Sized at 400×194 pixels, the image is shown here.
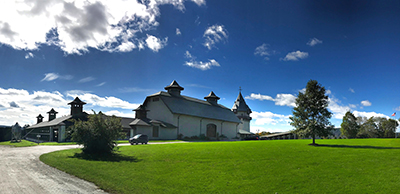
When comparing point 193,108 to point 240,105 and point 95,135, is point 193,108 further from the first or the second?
point 95,135

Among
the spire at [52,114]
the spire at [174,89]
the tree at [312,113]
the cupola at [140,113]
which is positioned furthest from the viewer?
the spire at [52,114]

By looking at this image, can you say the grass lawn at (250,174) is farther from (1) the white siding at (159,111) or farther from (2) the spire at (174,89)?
(2) the spire at (174,89)

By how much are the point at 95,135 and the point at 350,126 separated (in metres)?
71.9

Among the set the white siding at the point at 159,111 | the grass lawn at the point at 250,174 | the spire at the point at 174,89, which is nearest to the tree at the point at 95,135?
the grass lawn at the point at 250,174

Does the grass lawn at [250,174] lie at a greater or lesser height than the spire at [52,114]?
lesser

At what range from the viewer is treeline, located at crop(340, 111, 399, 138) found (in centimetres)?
6925

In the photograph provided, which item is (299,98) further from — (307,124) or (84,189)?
(84,189)

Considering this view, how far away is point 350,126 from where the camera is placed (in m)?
69.7

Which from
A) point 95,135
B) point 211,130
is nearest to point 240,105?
point 211,130

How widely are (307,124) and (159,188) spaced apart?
20373 mm

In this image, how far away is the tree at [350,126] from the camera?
69.2m

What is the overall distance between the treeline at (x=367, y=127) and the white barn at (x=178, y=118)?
33167 millimetres

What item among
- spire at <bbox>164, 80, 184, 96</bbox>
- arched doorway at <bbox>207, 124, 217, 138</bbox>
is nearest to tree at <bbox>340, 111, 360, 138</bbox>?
arched doorway at <bbox>207, 124, 217, 138</bbox>

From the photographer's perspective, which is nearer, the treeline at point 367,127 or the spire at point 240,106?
the treeline at point 367,127
